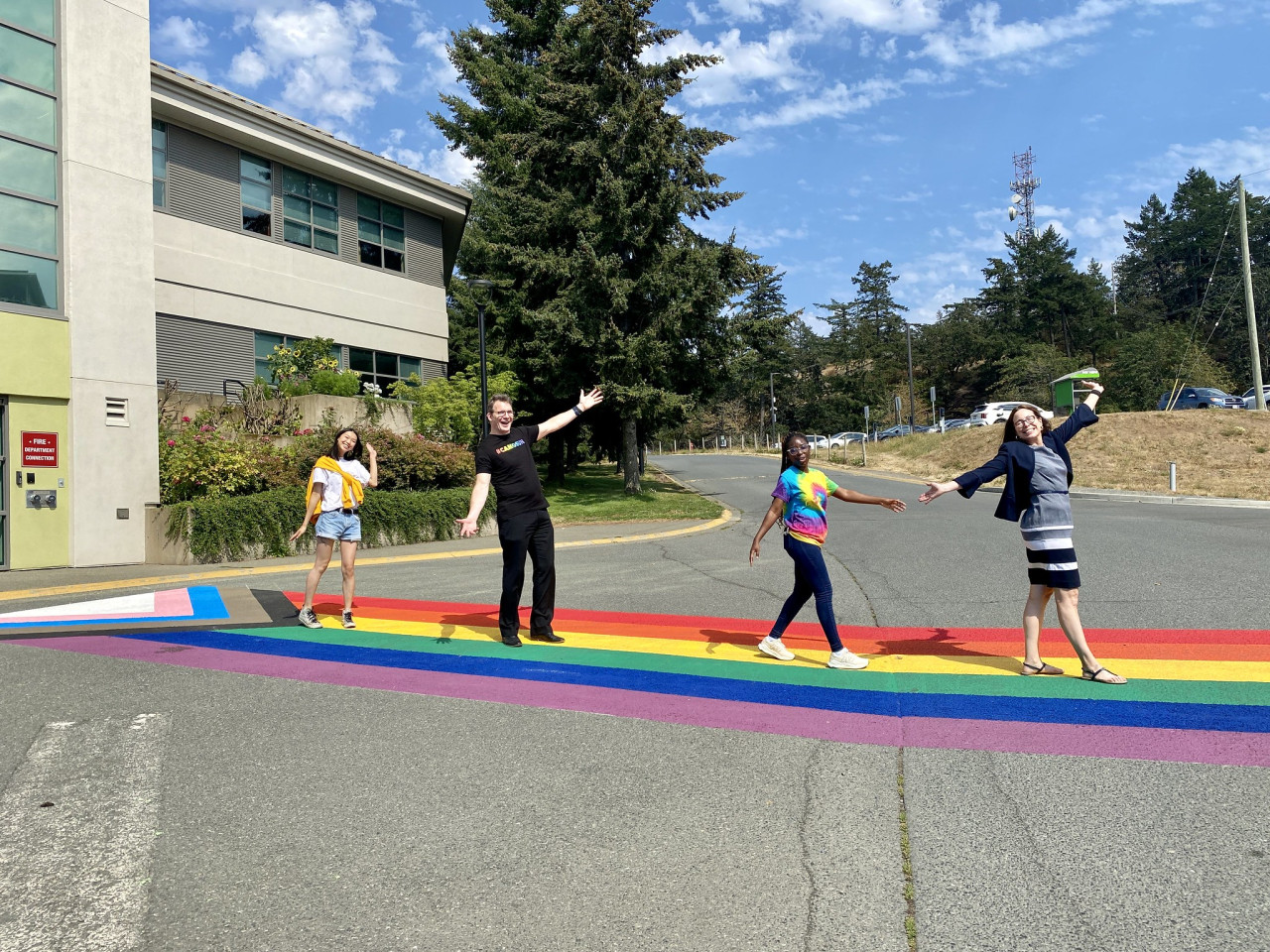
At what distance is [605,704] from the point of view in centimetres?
610

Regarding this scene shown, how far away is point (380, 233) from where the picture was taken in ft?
81.5

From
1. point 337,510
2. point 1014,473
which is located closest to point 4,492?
point 337,510

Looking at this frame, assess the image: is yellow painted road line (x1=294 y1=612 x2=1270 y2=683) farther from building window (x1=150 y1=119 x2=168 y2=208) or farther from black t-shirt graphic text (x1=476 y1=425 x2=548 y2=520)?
building window (x1=150 y1=119 x2=168 y2=208)

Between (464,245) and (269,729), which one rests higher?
(464,245)

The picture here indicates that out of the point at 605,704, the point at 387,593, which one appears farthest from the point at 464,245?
the point at 605,704

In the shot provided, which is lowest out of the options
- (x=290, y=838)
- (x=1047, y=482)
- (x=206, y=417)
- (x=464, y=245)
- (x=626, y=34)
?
(x=290, y=838)

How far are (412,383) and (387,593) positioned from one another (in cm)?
1467

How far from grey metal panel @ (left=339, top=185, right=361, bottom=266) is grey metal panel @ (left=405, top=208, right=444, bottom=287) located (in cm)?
188

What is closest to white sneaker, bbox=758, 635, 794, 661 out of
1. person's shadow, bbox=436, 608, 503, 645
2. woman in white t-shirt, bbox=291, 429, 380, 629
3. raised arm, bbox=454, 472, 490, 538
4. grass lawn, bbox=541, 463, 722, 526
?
person's shadow, bbox=436, 608, 503, 645

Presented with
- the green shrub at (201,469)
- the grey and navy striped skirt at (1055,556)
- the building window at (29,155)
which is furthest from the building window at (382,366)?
the grey and navy striped skirt at (1055,556)

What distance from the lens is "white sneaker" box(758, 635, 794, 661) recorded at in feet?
23.7

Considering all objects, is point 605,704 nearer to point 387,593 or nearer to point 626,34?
point 387,593

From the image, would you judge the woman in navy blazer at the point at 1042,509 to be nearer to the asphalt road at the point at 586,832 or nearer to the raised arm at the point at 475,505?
the asphalt road at the point at 586,832

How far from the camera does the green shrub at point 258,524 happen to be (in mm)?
14836
